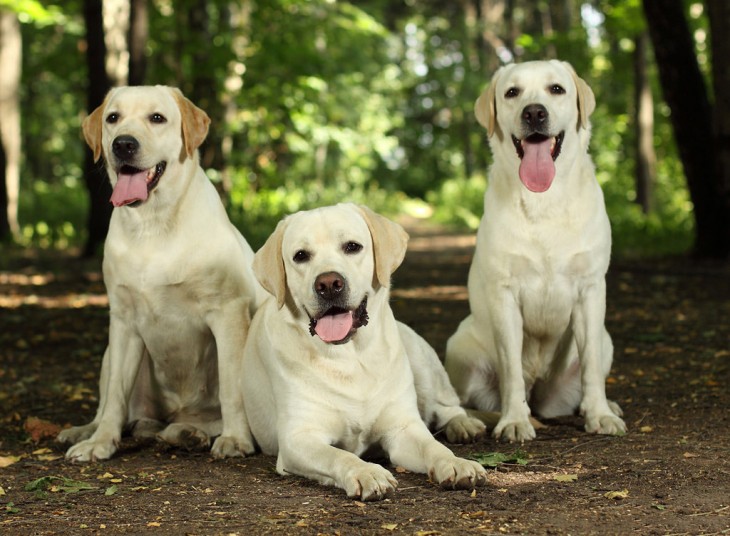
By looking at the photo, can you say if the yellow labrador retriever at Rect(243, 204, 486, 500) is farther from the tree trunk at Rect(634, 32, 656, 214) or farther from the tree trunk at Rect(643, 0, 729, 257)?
the tree trunk at Rect(634, 32, 656, 214)

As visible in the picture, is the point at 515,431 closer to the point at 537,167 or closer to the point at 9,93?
the point at 537,167

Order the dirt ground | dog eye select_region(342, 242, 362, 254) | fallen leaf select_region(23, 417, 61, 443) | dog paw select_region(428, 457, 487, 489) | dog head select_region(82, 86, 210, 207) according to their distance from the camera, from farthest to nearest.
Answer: fallen leaf select_region(23, 417, 61, 443), dog head select_region(82, 86, 210, 207), dog eye select_region(342, 242, 362, 254), dog paw select_region(428, 457, 487, 489), the dirt ground

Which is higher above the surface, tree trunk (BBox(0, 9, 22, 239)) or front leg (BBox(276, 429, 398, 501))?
tree trunk (BBox(0, 9, 22, 239))

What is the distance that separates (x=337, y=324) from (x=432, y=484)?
74cm

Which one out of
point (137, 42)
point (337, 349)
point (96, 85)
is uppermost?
point (137, 42)

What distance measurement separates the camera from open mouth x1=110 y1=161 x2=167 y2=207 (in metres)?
4.94

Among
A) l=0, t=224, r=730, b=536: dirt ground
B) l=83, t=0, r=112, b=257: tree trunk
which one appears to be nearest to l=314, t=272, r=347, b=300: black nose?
l=0, t=224, r=730, b=536: dirt ground

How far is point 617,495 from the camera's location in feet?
12.7

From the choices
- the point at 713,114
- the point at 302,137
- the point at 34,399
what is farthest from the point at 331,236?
the point at 302,137

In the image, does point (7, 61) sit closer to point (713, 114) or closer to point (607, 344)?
point (713, 114)

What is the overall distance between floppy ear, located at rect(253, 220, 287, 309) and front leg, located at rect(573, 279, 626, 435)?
1.59 metres

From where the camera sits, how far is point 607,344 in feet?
18.4

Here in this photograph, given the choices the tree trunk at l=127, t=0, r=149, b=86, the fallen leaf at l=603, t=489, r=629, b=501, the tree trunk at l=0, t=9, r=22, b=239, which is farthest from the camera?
the tree trunk at l=0, t=9, r=22, b=239

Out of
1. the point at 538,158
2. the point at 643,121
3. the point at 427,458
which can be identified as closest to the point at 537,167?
the point at 538,158
